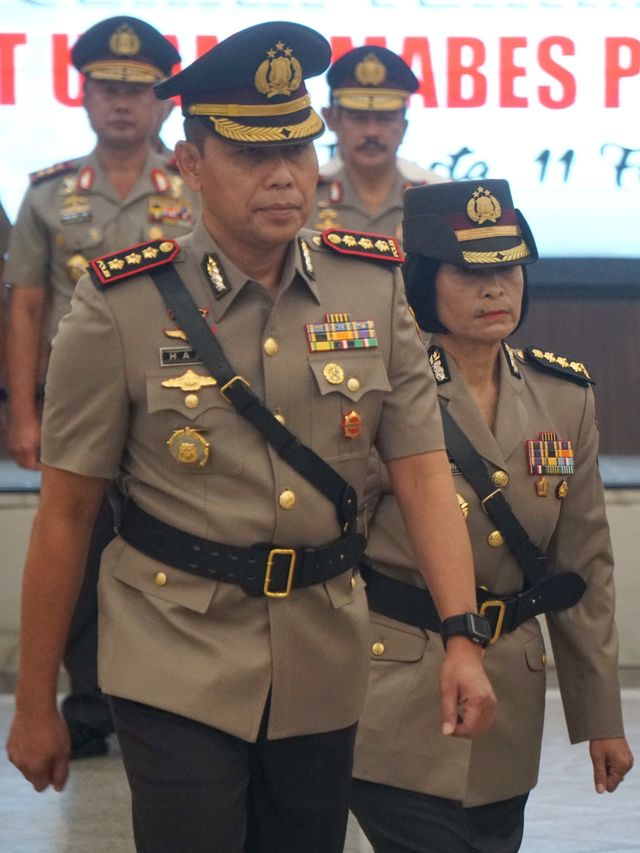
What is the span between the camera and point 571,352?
7.52m

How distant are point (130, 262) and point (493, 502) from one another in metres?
0.90

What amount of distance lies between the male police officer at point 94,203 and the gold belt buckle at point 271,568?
274 cm

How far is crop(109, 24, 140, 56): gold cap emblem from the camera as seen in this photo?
5730 millimetres

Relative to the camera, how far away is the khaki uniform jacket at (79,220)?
5641 mm

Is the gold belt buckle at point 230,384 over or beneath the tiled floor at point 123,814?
over

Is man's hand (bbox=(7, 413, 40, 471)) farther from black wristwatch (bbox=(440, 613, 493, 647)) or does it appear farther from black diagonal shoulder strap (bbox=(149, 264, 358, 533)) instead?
black wristwatch (bbox=(440, 613, 493, 647))

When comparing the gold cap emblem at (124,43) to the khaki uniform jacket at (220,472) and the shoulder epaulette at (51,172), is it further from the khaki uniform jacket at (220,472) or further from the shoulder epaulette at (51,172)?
the khaki uniform jacket at (220,472)

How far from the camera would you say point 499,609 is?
345cm

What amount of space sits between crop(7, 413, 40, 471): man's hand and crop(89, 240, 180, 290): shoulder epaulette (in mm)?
2716

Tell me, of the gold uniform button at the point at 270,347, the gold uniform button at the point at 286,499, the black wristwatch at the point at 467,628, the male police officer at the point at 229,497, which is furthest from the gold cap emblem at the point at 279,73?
the black wristwatch at the point at 467,628

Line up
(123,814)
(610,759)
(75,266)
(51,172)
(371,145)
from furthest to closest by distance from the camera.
Answer: (371,145), (51,172), (75,266), (123,814), (610,759)

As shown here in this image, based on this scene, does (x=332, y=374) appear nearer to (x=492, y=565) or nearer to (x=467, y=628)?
(x=467, y=628)

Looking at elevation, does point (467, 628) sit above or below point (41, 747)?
above

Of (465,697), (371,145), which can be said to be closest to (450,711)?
(465,697)
